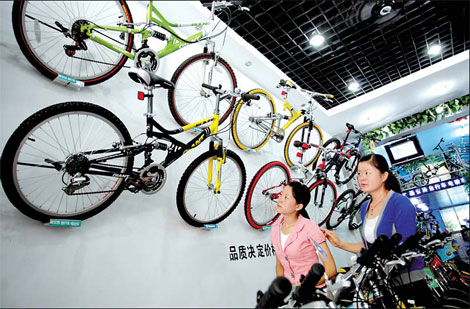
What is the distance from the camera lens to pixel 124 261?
6.62 feet

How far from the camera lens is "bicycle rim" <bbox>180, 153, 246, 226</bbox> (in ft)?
8.28

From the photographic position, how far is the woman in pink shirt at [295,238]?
1786mm

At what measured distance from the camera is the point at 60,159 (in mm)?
1950

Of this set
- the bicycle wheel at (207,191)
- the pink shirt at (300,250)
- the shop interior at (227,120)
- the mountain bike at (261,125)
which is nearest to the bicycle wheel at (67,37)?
the shop interior at (227,120)

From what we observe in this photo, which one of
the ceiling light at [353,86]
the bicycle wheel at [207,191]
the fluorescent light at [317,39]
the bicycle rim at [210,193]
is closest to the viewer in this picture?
the bicycle wheel at [207,191]

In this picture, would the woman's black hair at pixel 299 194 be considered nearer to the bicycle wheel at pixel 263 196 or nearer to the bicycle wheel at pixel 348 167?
the bicycle wheel at pixel 263 196

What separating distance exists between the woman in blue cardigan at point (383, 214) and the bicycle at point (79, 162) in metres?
1.27

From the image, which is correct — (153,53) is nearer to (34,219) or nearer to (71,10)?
(71,10)

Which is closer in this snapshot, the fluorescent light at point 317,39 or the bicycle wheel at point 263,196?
the bicycle wheel at point 263,196

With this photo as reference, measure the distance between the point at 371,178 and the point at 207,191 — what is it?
5.04 feet

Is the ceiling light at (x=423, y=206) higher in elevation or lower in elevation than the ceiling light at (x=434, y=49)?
A: lower

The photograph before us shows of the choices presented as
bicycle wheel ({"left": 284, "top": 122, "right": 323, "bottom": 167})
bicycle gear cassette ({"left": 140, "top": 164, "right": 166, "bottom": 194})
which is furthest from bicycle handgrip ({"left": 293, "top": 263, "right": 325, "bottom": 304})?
bicycle wheel ({"left": 284, "top": 122, "right": 323, "bottom": 167})

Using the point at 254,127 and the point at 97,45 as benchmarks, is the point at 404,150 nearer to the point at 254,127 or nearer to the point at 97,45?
the point at 254,127

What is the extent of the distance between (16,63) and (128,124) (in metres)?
0.90
